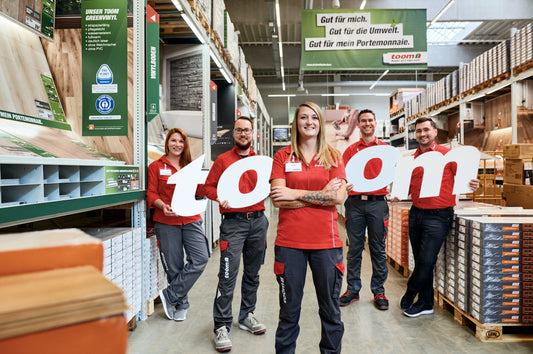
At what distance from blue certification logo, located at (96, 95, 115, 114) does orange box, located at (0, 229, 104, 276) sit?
2507 mm

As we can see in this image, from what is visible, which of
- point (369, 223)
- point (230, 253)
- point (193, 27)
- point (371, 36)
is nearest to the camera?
point (230, 253)

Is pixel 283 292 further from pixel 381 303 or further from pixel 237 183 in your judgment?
pixel 381 303

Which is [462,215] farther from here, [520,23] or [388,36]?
[520,23]

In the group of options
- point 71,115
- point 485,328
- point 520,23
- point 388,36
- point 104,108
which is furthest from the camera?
point 520,23

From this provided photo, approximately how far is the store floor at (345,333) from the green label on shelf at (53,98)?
6.31 feet

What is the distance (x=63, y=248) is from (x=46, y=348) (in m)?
0.18

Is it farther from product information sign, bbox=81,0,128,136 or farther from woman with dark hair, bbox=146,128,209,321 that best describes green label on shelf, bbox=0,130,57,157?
woman with dark hair, bbox=146,128,209,321

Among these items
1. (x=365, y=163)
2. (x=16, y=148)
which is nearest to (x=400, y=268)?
(x=365, y=163)

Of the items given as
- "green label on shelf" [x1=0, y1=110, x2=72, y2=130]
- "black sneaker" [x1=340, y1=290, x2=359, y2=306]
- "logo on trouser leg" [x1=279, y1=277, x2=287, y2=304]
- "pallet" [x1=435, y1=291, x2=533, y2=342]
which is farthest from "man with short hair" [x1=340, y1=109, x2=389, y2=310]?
"green label on shelf" [x1=0, y1=110, x2=72, y2=130]

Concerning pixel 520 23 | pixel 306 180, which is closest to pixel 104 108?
pixel 306 180

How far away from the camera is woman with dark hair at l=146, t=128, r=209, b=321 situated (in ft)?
9.82

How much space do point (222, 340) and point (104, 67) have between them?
235 cm

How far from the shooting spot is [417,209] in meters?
3.05

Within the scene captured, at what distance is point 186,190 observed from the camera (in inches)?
107
